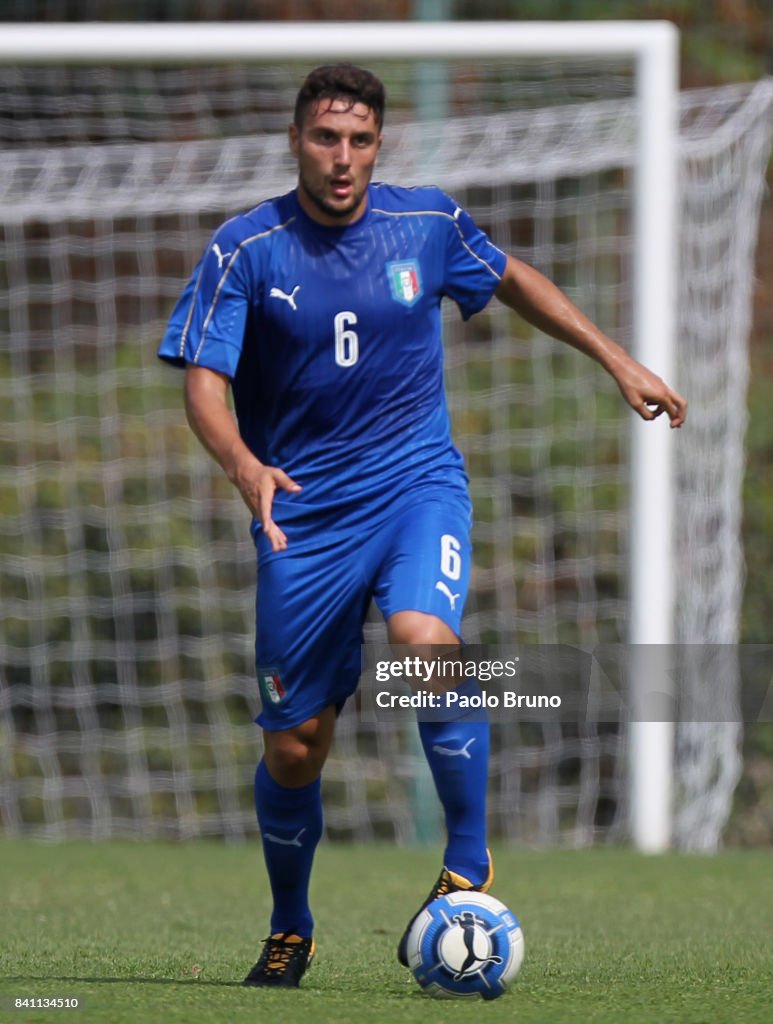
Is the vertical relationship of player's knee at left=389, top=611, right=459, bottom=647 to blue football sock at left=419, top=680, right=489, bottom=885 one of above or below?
above

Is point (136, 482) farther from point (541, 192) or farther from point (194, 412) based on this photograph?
→ point (194, 412)

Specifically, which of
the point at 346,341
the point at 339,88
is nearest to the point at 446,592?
the point at 346,341

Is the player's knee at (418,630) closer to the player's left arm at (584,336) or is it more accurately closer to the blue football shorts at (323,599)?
the blue football shorts at (323,599)

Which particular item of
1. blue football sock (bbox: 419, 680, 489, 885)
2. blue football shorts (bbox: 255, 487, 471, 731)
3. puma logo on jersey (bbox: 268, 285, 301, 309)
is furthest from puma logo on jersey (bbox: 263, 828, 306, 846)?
puma logo on jersey (bbox: 268, 285, 301, 309)

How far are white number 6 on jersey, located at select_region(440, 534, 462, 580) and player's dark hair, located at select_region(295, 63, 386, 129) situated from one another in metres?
1.02

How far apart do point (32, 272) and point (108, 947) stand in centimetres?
542

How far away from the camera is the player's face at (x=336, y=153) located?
4.26m

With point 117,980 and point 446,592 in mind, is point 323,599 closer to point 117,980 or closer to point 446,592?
point 446,592

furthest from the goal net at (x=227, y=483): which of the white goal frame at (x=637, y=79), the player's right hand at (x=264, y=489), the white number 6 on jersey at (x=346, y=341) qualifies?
the player's right hand at (x=264, y=489)

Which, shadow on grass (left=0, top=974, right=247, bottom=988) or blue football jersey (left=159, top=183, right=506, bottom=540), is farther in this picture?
blue football jersey (left=159, top=183, right=506, bottom=540)

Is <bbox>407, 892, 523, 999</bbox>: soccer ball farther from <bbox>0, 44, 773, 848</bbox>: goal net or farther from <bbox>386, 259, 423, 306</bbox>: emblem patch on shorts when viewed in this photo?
<bbox>0, 44, 773, 848</bbox>: goal net

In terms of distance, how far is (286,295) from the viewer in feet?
14.1

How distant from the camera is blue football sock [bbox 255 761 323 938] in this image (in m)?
4.39

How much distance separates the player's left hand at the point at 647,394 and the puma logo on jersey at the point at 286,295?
82cm
